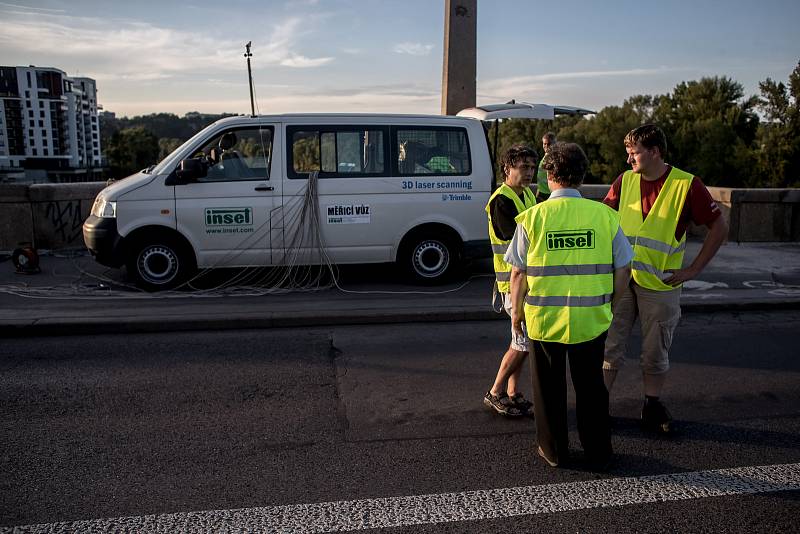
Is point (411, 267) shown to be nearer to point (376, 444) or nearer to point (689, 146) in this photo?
point (376, 444)

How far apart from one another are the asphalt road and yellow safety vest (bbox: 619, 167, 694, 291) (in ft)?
3.30

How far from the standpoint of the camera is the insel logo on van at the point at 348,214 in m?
8.38

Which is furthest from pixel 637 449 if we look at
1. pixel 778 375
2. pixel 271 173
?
pixel 271 173

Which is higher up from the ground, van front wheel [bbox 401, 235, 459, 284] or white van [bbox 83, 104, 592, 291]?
white van [bbox 83, 104, 592, 291]

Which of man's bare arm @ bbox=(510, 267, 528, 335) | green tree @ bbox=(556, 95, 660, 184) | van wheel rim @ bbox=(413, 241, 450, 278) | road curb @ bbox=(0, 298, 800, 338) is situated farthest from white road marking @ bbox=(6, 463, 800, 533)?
green tree @ bbox=(556, 95, 660, 184)

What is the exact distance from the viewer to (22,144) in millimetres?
152375

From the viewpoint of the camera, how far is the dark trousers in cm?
382

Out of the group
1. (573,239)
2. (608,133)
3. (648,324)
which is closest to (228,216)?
(648,324)

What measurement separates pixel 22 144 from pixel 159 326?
168 metres

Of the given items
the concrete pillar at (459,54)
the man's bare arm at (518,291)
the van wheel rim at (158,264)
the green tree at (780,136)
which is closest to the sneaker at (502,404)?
the man's bare arm at (518,291)

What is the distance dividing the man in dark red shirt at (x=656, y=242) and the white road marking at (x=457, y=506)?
2.26ft

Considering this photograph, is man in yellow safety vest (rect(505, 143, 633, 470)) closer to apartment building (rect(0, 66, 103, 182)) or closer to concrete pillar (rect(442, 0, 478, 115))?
concrete pillar (rect(442, 0, 478, 115))

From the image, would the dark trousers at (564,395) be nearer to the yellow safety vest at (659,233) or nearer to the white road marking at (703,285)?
the yellow safety vest at (659,233)

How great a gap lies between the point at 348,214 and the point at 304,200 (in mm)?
550
